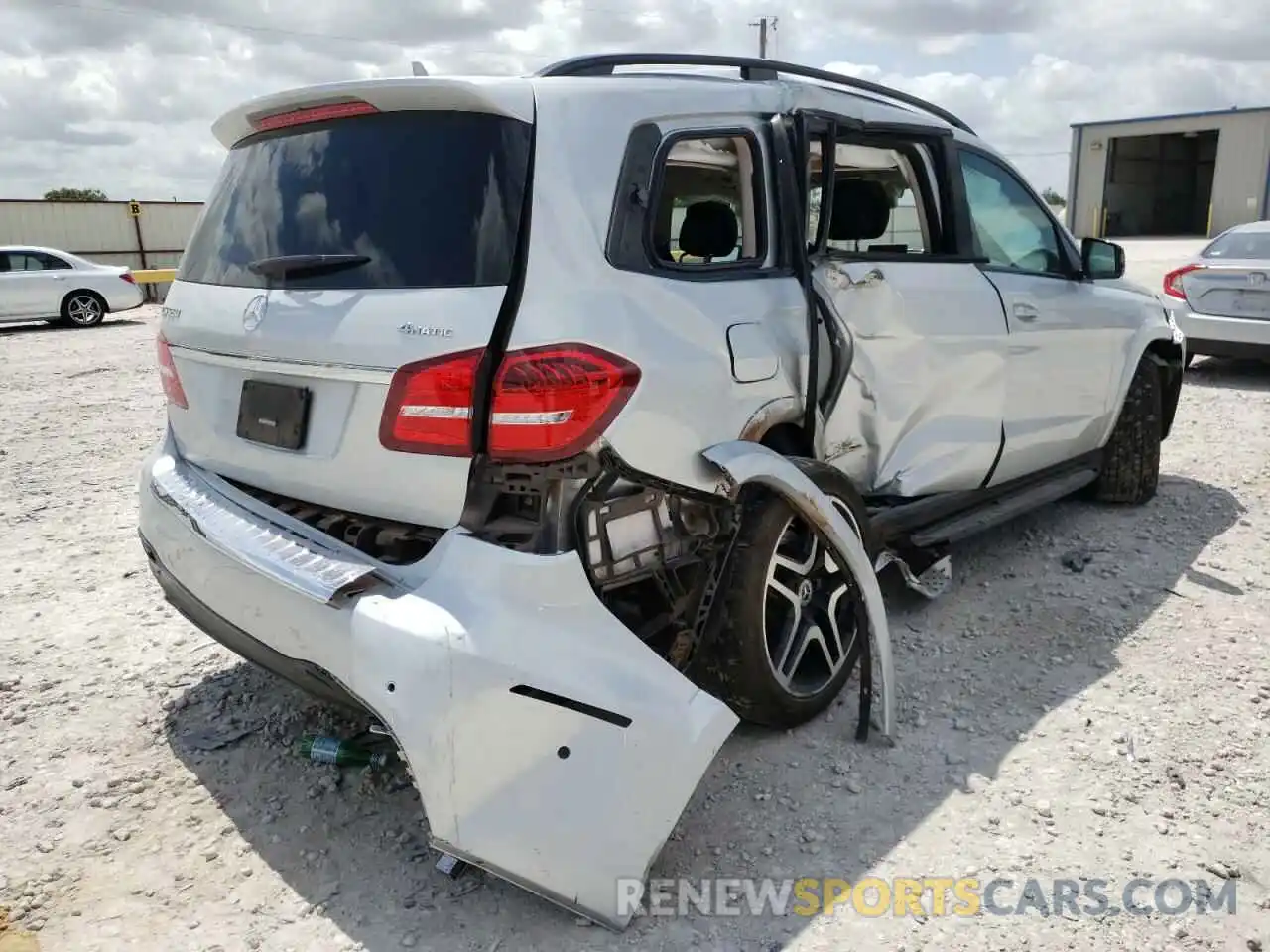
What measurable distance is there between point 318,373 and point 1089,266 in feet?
12.7

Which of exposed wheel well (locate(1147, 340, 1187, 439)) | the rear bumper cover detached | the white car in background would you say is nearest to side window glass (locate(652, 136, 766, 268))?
the rear bumper cover detached

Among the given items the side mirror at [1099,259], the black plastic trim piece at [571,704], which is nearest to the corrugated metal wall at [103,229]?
the side mirror at [1099,259]

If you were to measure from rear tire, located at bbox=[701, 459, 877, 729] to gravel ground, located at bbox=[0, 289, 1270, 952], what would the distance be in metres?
0.17

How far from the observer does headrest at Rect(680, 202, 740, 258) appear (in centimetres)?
334

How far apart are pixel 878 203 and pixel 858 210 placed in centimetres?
16

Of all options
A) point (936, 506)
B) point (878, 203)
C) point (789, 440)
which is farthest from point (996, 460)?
point (789, 440)

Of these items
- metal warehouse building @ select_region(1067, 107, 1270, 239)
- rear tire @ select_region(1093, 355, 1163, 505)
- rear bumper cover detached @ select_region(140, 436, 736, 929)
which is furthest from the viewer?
metal warehouse building @ select_region(1067, 107, 1270, 239)

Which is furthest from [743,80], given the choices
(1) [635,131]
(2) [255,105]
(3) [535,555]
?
(3) [535,555]

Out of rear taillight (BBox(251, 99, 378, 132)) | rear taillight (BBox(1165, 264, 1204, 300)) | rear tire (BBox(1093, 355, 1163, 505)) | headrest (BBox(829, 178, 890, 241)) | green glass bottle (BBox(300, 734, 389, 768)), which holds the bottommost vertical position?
green glass bottle (BBox(300, 734, 389, 768))

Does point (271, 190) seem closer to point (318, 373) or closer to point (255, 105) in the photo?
point (255, 105)

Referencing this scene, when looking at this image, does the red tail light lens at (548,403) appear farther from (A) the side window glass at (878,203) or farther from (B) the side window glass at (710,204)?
(A) the side window glass at (878,203)

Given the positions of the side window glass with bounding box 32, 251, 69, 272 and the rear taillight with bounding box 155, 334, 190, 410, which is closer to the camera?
the rear taillight with bounding box 155, 334, 190, 410

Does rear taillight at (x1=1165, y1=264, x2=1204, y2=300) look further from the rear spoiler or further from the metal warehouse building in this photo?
the metal warehouse building

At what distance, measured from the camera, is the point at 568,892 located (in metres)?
2.38
